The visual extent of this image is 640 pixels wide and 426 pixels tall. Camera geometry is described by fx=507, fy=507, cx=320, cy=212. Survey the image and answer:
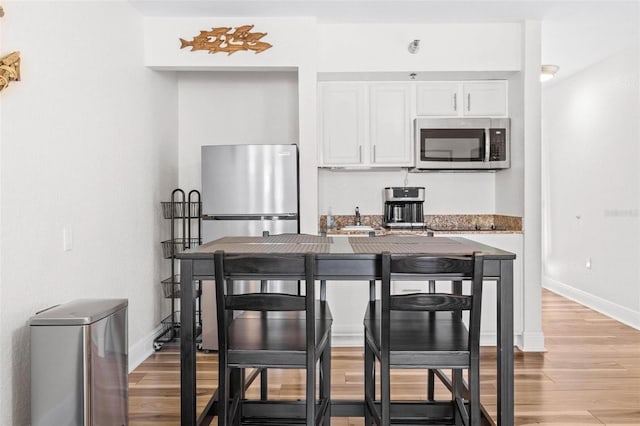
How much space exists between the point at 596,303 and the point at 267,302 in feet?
15.0

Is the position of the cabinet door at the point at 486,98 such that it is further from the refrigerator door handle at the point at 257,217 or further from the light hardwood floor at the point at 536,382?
the light hardwood floor at the point at 536,382

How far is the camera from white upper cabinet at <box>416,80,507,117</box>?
4.32 meters

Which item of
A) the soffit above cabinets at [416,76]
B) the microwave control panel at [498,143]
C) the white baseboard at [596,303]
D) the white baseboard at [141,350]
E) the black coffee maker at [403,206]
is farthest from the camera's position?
the white baseboard at [596,303]

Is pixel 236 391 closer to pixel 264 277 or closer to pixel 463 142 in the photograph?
pixel 264 277

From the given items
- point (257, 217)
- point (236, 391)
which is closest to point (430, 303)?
point (236, 391)

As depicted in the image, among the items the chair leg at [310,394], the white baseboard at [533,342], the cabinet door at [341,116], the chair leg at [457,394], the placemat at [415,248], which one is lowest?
the white baseboard at [533,342]

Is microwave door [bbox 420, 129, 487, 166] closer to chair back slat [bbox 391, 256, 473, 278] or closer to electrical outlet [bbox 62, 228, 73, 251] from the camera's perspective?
chair back slat [bbox 391, 256, 473, 278]

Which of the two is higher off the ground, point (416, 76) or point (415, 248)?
point (416, 76)

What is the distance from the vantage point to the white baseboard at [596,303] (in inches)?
182

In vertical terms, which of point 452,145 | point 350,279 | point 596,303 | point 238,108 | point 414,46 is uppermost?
point 414,46

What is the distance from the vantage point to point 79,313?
2.17 metres

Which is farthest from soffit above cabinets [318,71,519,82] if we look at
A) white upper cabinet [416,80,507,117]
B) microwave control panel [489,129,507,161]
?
microwave control panel [489,129,507,161]

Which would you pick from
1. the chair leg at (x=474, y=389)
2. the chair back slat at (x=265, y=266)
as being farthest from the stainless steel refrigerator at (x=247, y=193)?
the chair leg at (x=474, y=389)

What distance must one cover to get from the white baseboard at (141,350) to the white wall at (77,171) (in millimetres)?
24
